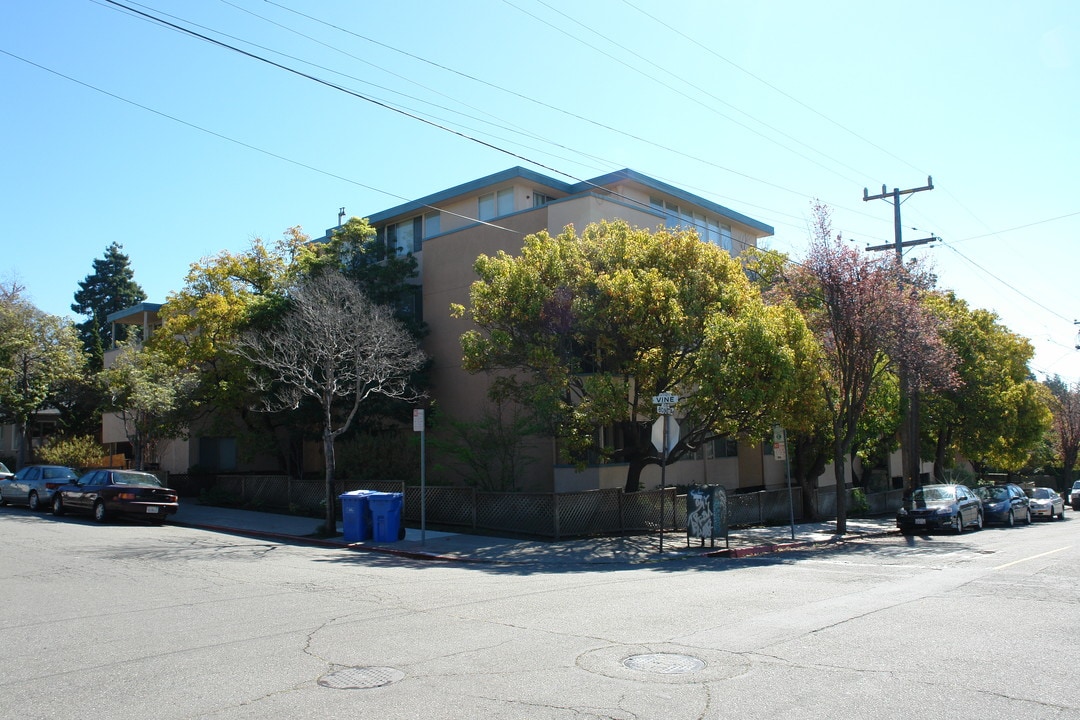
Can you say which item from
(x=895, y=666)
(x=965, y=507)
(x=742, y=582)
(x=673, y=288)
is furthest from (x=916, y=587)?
(x=965, y=507)

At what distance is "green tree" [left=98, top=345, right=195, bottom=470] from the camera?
2628 cm

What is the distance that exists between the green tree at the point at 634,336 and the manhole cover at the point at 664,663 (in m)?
10.8

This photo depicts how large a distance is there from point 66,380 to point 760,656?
125 ft

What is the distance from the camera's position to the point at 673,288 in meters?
18.5

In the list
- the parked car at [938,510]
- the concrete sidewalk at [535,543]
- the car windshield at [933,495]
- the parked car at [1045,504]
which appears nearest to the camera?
the concrete sidewalk at [535,543]

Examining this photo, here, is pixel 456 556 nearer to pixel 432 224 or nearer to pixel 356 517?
pixel 356 517

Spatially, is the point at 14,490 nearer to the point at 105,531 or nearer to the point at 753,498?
the point at 105,531

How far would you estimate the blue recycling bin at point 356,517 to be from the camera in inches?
718

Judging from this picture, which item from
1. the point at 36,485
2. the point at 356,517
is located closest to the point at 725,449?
the point at 356,517

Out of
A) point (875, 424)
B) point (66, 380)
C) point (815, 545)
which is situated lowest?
point (815, 545)

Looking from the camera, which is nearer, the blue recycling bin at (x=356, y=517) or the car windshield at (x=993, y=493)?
the blue recycling bin at (x=356, y=517)

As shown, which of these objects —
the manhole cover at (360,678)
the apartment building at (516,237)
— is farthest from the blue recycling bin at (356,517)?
the manhole cover at (360,678)

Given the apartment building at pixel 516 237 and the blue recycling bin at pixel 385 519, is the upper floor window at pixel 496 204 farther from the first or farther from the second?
the blue recycling bin at pixel 385 519

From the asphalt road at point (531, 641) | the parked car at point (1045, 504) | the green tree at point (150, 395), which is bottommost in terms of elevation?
the parked car at point (1045, 504)
